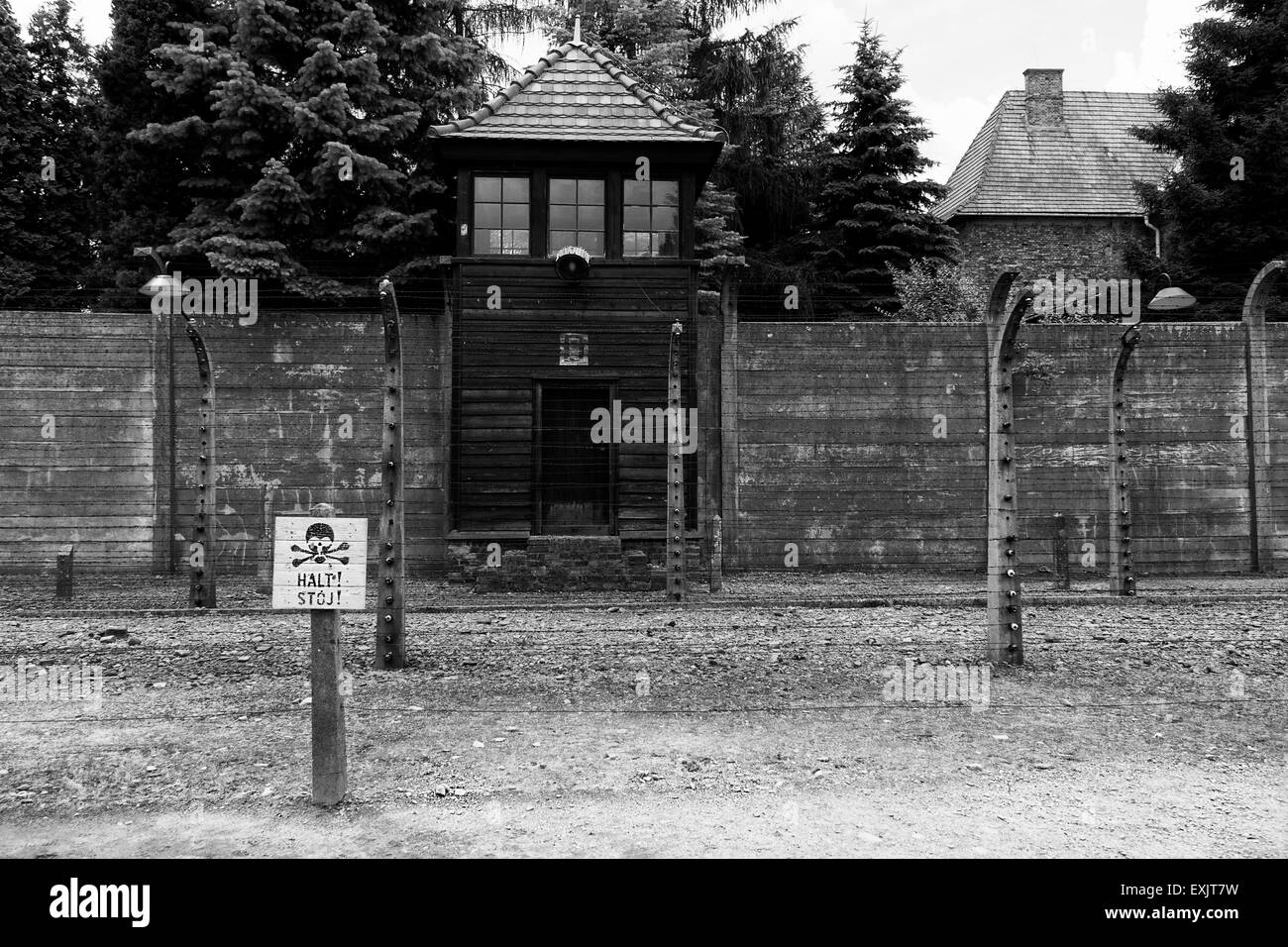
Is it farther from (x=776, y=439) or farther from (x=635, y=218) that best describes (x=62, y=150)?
(x=776, y=439)

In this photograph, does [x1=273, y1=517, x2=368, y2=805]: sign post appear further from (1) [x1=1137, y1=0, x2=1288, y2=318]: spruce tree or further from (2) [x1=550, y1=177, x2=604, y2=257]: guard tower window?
(1) [x1=1137, y1=0, x2=1288, y2=318]: spruce tree

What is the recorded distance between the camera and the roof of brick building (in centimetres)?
2984

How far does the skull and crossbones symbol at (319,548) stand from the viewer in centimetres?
491

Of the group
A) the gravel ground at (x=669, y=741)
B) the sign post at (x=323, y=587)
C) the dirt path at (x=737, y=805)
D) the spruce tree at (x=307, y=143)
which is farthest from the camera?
the spruce tree at (x=307, y=143)

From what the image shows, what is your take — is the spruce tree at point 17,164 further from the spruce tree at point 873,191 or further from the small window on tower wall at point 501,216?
the spruce tree at point 873,191

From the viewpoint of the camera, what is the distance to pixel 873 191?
23141mm

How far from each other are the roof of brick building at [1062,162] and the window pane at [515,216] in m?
20.3

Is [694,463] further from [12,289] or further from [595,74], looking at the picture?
[12,289]

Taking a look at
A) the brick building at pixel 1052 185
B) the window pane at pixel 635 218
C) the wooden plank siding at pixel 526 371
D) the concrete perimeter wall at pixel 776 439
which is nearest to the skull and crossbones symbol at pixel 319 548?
the wooden plank siding at pixel 526 371

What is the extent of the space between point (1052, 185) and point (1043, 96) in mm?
4394

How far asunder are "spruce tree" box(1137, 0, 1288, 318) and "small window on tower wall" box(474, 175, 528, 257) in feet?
44.6

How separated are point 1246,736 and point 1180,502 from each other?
9.36 metres

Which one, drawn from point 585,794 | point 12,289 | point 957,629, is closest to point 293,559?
point 585,794

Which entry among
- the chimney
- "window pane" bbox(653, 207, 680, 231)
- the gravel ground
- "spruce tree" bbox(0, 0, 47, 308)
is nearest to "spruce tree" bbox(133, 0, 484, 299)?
"window pane" bbox(653, 207, 680, 231)
